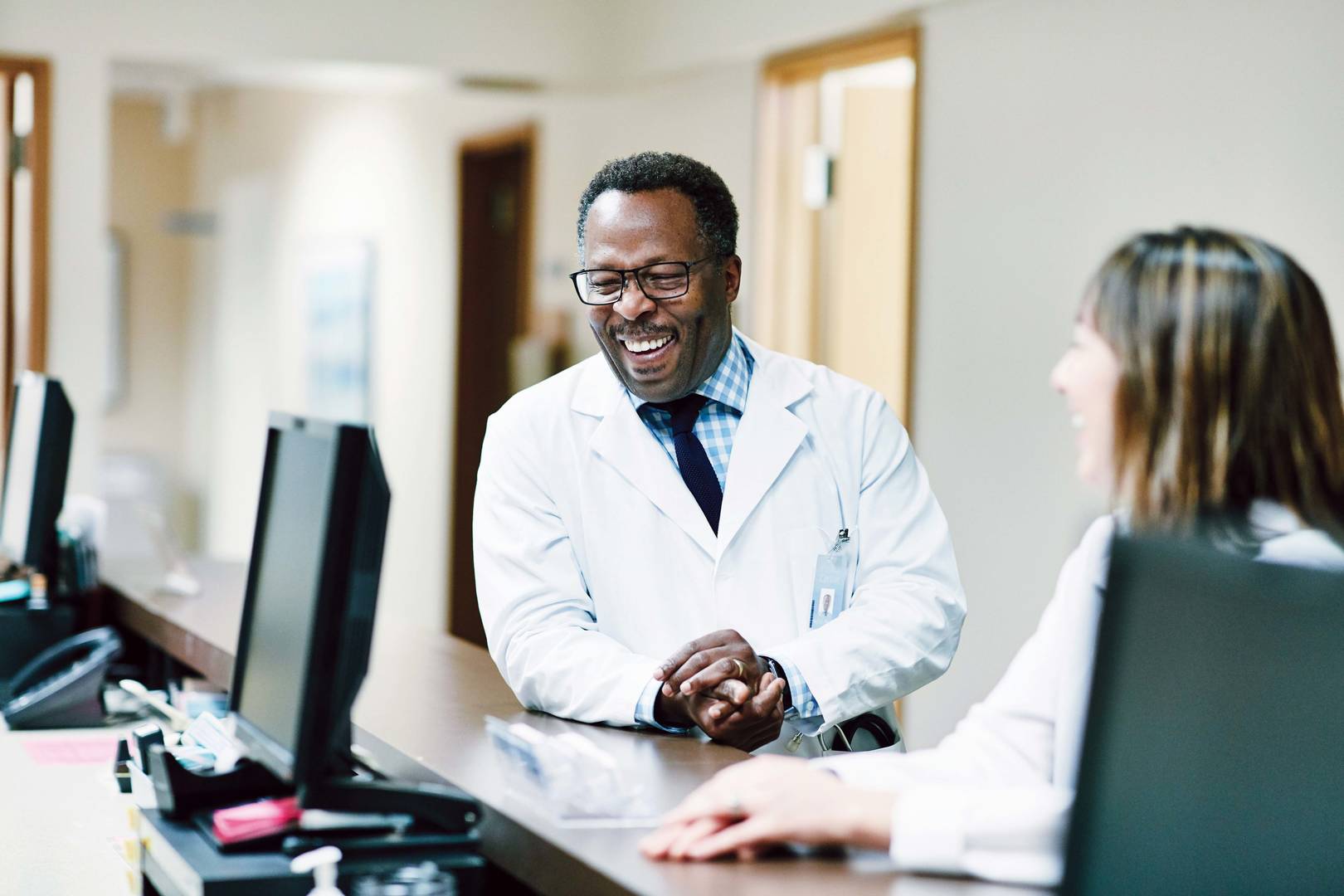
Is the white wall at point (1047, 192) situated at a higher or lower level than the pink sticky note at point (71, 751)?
higher

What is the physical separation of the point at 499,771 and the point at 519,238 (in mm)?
4465

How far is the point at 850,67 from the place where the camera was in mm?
4402

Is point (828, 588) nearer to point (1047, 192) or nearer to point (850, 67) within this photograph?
point (1047, 192)

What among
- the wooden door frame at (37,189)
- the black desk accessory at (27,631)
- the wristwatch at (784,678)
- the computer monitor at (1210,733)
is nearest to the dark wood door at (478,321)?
the wooden door frame at (37,189)

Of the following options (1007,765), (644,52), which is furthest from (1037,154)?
(1007,765)

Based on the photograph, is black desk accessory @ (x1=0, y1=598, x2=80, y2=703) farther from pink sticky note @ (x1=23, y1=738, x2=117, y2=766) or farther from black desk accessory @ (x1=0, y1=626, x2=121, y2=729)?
pink sticky note @ (x1=23, y1=738, x2=117, y2=766)

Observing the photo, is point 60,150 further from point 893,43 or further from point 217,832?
point 217,832

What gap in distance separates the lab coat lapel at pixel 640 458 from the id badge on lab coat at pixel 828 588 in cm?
15

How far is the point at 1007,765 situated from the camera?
132 cm

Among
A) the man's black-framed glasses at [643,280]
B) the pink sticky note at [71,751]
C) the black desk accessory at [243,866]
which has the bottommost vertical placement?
the pink sticky note at [71,751]

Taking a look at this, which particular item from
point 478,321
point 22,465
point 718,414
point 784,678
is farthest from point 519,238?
point 784,678

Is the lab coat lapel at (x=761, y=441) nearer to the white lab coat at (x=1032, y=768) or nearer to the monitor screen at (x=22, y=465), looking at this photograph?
the white lab coat at (x=1032, y=768)

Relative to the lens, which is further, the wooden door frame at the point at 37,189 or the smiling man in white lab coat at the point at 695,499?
Result: the wooden door frame at the point at 37,189

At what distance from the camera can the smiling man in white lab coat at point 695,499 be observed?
207 centimetres
